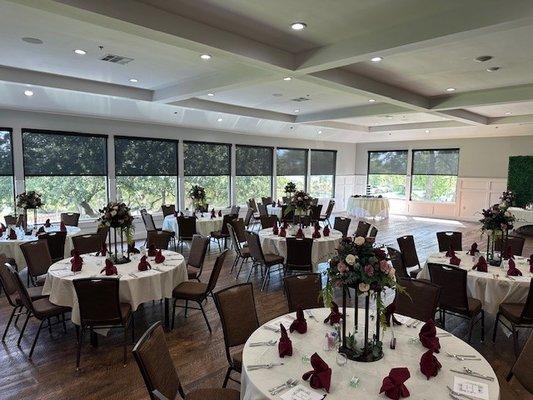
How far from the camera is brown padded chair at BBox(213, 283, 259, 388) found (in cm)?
315

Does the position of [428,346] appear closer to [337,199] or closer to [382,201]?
[382,201]

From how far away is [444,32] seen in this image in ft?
12.3

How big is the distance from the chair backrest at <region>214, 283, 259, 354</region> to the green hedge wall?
13.3 meters

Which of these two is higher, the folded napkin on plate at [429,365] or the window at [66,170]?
the window at [66,170]

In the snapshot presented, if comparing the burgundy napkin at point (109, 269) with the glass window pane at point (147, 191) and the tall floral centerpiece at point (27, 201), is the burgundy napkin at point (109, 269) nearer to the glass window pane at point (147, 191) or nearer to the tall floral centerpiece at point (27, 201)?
the tall floral centerpiece at point (27, 201)

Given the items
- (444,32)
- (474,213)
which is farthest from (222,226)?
(474,213)

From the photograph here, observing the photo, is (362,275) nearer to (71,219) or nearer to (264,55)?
(264,55)

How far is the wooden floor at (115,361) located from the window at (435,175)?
37.1 ft

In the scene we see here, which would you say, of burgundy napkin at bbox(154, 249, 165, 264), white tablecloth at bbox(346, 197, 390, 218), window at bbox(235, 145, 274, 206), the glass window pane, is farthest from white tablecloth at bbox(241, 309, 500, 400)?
white tablecloth at bbox(346, 197, 390, 218)

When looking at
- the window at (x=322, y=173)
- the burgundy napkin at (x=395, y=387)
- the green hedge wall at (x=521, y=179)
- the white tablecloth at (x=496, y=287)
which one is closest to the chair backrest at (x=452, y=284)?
the white tablecloth at (x=496, y=287)

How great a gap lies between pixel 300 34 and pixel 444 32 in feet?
5.22

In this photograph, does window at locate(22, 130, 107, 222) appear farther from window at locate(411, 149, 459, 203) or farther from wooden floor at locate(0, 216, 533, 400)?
window at locate(411, 149, 459, 203)

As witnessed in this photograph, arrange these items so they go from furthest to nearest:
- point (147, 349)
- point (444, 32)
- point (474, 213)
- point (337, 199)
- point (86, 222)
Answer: point (337, 199) < point (474, 213) < point (86, 222) < point (444, 32) < point (147, 349)

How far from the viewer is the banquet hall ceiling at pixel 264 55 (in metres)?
3.63
